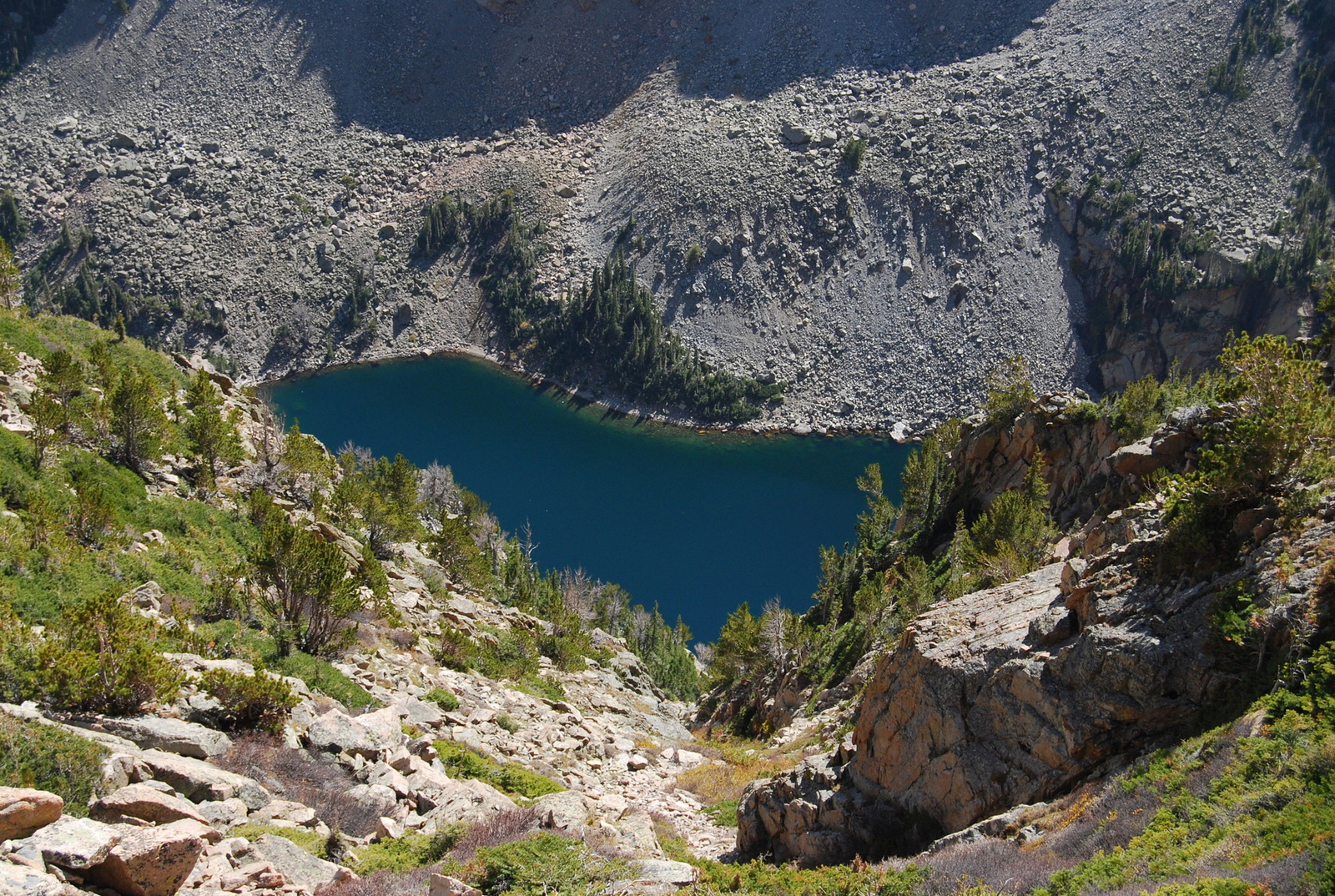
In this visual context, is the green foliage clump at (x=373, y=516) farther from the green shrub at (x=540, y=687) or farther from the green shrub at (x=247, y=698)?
the green shrub at (x=247, y=698)

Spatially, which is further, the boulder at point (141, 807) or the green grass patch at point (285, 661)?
the green grass patch at point (285, 661)

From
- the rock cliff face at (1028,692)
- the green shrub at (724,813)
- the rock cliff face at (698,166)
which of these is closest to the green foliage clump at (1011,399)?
the rock cliff face at (1028,692)

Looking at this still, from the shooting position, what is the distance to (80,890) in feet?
29.4

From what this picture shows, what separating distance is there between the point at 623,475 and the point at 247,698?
2634 inches

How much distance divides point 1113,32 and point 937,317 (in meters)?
43.7

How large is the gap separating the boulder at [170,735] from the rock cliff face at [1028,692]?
11.1 metres

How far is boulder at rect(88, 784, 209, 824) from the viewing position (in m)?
10.8

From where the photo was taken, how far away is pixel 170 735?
1398 centimetres

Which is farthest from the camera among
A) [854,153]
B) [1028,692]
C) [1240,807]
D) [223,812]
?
[854,153]

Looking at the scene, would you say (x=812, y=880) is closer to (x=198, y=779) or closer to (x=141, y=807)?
(x=198, y=779)

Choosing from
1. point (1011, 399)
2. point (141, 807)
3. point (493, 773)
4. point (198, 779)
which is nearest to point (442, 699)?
point (493, 773)

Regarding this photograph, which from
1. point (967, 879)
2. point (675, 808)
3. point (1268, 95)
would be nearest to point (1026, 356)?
point (1268, 95)

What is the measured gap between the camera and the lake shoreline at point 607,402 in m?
91.4

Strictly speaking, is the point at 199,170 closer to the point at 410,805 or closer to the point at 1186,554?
the point at 410,805
